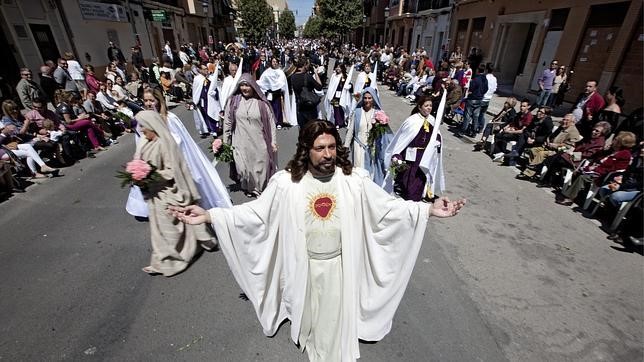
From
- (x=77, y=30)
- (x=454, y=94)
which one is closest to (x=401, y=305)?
(x=454, y=94)

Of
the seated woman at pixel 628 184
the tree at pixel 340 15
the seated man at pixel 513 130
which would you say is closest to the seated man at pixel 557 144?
the seated man at pixel 513 130

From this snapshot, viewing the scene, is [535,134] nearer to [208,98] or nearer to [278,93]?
[278,93]

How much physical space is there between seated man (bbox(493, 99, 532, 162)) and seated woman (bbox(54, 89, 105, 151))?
10.6 m

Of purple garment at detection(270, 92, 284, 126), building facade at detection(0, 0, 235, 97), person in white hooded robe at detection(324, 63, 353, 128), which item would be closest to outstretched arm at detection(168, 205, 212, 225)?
person in white hooded robe at detection(324, 63, 353, 128)

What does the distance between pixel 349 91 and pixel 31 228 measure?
7787 mm

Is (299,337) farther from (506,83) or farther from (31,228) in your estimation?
(506,83)

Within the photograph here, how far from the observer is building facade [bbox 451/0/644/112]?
1027 centimetres

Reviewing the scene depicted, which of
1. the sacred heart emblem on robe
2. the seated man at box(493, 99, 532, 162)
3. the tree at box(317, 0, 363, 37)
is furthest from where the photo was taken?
the tree at box(317, 0, 363, 37)

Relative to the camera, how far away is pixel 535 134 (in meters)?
7.05

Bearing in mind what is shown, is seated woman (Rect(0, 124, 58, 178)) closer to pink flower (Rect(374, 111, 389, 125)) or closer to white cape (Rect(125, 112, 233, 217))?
white cape (Rect(125, 112, 233, 217))

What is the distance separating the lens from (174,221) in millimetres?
3717

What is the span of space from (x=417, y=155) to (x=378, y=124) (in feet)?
2.68

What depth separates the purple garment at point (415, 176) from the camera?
4.89 m

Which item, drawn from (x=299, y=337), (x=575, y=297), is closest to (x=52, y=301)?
(x=299, y=337)
